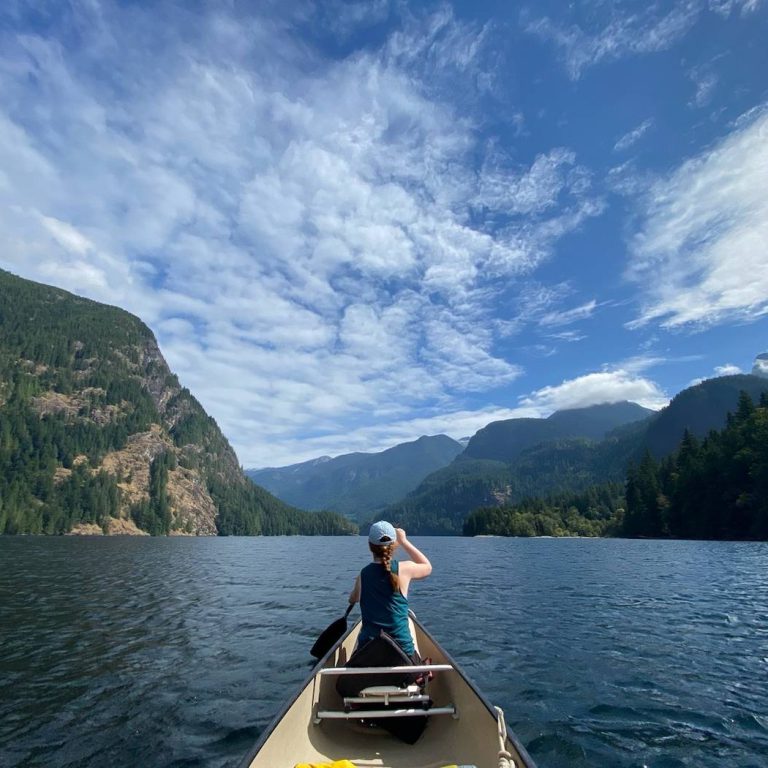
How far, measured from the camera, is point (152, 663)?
15250mm

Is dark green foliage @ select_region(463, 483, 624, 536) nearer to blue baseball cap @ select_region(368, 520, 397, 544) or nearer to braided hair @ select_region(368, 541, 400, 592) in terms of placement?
braided hair @ select_region(368, 541, 400, 592)

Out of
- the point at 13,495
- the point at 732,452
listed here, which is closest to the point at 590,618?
the point at 732,452

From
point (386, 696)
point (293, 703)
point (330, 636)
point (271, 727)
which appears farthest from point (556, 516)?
point (271, 727)

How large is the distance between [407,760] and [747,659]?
1320 centimetres

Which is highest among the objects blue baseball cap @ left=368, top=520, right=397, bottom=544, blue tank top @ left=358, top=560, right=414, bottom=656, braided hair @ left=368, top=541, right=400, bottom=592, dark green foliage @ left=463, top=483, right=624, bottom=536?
dark green foliage @ left=463, top=483, right=624, bottom=536

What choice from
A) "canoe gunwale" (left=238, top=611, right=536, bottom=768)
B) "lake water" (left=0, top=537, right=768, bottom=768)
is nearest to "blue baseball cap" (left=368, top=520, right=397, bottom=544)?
"canoe gunwale" (left=238, top=611, right=536, bottom=768)

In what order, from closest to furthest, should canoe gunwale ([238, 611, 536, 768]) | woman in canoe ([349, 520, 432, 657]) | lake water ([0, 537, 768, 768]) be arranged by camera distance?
1. canoe gunwale ([238, 611, 536, 768])
2. woman in canoe ([349, 520, 432, 657])
3. lake water ([0, 537, 768, 768])

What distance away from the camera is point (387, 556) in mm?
8414

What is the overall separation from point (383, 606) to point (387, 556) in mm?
1039

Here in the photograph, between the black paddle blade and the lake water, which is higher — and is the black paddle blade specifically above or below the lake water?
above

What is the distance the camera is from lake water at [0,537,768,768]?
9461 mm

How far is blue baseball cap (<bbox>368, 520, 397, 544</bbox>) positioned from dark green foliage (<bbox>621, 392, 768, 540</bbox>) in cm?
10038

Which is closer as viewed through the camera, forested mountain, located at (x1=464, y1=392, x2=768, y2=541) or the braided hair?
the braided hair

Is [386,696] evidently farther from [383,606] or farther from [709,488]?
[709,488]
